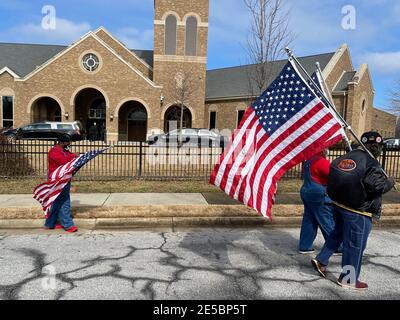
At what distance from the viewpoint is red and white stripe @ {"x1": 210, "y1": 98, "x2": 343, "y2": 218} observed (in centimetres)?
384

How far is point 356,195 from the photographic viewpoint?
11.8 ft

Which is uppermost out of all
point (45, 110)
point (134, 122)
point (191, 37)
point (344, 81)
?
point (191, 37)

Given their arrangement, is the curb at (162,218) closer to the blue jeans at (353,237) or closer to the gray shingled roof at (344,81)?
the blue jeans at (353,237)

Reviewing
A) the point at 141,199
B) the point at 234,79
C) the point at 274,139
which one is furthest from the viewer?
the point at 234,79

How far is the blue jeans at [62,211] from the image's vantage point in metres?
5.91

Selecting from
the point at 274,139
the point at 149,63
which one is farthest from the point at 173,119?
the point at 274,139

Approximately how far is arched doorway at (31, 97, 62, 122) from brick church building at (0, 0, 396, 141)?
83 mm

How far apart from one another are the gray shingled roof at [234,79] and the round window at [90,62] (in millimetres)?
12382

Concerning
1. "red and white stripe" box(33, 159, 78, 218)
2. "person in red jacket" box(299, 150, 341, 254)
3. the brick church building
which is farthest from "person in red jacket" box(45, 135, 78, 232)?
the brick church building

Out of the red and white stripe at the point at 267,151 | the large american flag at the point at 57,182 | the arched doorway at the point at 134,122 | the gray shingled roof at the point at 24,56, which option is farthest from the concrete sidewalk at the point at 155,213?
the gray shingled roof at the point at 24,56

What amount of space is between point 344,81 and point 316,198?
29.0m

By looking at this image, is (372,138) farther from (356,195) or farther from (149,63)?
(149,63)

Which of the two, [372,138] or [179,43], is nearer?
[372,138]
